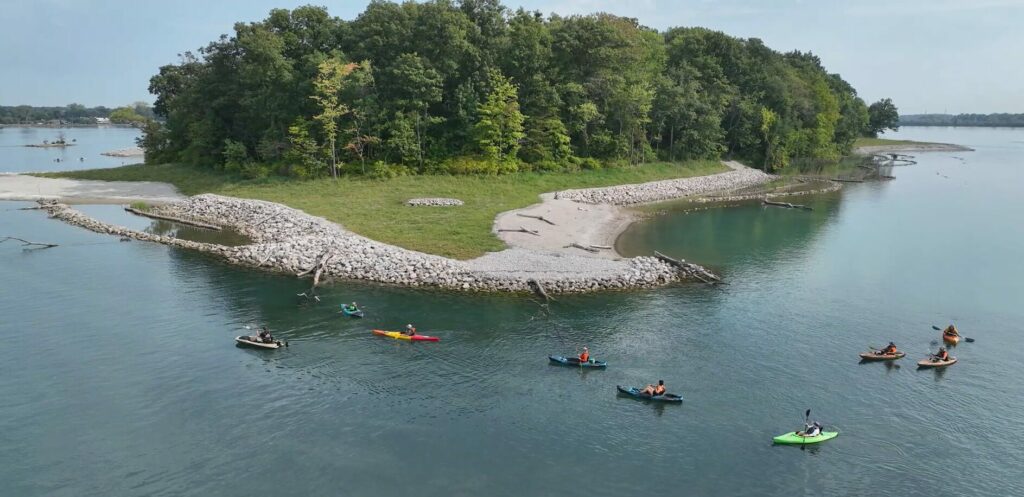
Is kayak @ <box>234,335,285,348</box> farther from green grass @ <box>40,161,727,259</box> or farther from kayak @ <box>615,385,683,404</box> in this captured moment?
kayak @ <box>615,385,683,404</box>

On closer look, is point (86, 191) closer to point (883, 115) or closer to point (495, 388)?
point (495, 388)

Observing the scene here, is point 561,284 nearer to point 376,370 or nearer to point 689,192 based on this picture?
point 376,370

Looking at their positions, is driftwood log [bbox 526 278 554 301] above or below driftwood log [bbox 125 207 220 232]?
below

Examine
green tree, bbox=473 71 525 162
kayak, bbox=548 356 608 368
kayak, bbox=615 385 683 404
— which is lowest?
kayak, bbox=615 385 683 404

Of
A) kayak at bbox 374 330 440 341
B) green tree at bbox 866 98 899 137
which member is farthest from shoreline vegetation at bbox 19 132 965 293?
green tree at bbox 866 98 899 137

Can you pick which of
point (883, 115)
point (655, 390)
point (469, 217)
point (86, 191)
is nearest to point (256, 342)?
point (655, 390)

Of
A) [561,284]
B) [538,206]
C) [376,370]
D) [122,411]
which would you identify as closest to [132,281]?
[122,411]

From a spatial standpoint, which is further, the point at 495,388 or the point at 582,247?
the point at 582,247
